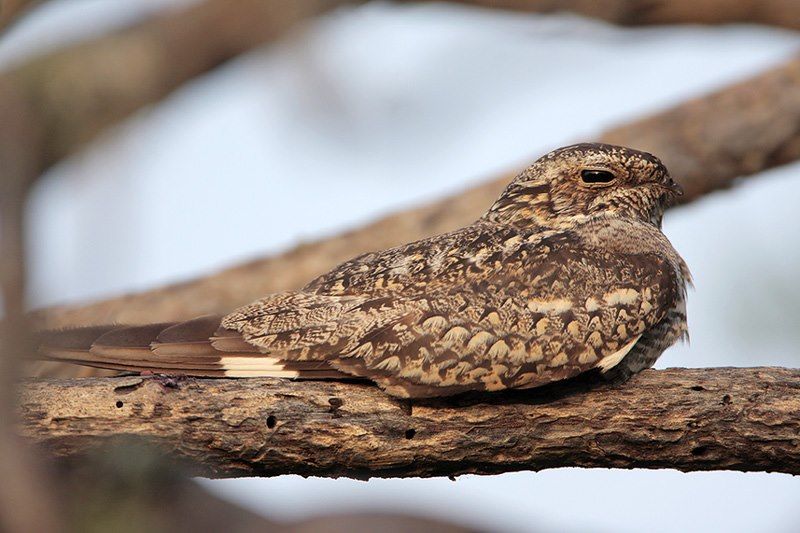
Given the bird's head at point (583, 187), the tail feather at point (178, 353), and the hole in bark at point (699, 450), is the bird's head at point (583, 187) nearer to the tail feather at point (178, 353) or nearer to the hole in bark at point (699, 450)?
the hole in bark at point (699, 450)

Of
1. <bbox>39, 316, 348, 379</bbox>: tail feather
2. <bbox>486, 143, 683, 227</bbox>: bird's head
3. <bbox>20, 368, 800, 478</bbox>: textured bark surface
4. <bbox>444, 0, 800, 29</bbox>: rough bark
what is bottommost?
<bbox>20, 368, 800, 478</bbox>: textured bark surface

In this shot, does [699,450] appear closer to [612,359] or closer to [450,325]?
[612,359]

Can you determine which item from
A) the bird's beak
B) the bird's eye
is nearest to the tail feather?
the bird's eye

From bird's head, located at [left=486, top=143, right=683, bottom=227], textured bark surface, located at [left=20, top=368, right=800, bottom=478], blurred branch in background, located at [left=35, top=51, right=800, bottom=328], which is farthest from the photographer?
blurred branch in background, located at [left=35, top=51, right=800, bottom=328]

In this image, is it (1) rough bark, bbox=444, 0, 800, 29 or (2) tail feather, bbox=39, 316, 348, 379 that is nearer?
(2) tail feather, bbox=39, 316, 348, 379

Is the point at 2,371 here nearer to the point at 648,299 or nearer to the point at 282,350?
the point at 282,350

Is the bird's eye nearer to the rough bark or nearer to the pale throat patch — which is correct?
the pale throat patch

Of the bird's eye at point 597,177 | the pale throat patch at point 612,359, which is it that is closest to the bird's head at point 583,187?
the bird's eye at point 597,177

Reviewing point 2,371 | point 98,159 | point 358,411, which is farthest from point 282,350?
point 2,371
